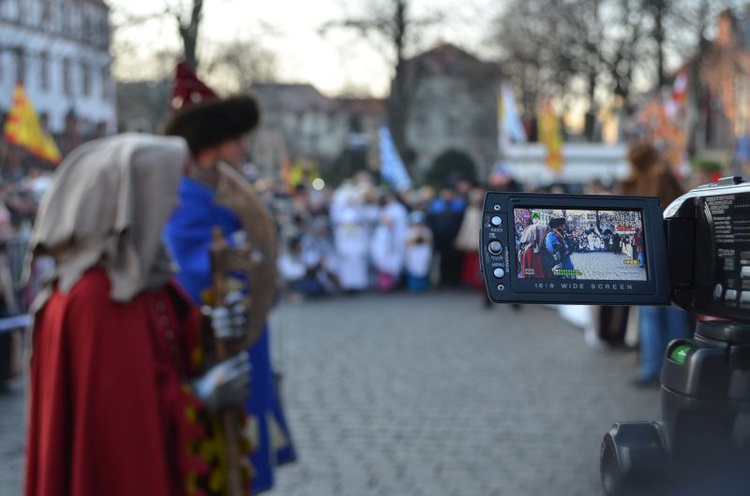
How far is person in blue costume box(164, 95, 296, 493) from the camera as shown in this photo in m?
3.92

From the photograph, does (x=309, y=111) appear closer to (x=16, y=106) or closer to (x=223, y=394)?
(x=16, y=106)

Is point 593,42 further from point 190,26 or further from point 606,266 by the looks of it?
point 606,266

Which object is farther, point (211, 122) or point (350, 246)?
point (350, 246)

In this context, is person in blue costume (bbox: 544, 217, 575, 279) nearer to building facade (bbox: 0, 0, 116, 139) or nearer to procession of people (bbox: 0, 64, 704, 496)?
procession of people (bbox: 0, 64, 704, 496)

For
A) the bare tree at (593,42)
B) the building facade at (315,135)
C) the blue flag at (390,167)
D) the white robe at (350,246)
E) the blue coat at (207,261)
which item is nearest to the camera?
the blue coat at (207,261)

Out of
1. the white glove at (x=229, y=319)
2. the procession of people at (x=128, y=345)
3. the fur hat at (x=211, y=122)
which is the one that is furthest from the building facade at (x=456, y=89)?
the procession of people at (x=128, y=345)

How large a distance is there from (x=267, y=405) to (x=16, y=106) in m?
9.08

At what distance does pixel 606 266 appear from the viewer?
1509 millimetres

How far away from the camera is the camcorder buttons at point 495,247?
1446mm

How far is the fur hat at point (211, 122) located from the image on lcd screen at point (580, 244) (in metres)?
2.82

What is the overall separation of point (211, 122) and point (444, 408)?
339cm

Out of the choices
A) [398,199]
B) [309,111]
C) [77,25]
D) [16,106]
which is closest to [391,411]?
[77,25]

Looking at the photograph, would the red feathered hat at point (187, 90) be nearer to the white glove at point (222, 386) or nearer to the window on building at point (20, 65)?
the white glove at point (222, 386)

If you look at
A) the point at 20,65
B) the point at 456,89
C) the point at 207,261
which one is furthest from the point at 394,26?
the point at 207,261
